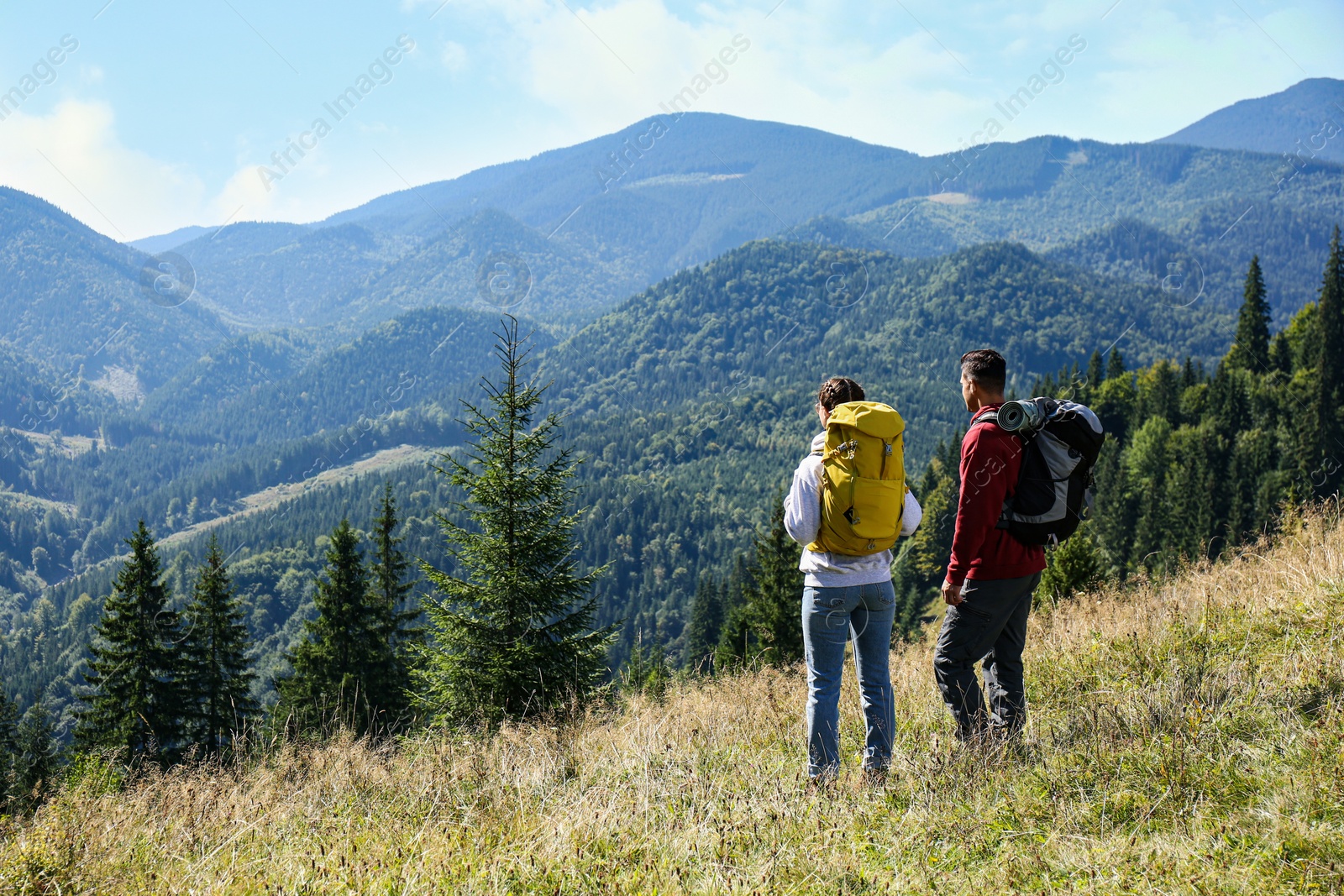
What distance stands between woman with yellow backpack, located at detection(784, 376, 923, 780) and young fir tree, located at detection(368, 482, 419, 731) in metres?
21.8

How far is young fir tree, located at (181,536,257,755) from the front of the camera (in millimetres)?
22578

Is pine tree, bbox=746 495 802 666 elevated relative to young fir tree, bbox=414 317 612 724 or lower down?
lower down

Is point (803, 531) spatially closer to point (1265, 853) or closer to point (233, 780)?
point (1265, 853)

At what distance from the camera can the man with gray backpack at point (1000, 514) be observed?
395cm

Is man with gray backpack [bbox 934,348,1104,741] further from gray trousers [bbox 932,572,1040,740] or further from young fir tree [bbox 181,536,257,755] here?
young fir tree [bbox 181,536,257,755]

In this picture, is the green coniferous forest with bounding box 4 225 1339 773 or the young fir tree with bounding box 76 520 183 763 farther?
the green coniferous forest with bounding box 4 225 1339 773

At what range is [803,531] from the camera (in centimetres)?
390

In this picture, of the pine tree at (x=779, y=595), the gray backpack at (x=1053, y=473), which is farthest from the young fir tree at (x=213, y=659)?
the gray backpack at (x=1053, y=473)

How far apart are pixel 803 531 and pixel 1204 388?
7782cm

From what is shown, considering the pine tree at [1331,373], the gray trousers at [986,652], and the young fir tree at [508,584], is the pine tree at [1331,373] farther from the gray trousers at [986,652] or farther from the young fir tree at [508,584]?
the gray trousers at [986,652]

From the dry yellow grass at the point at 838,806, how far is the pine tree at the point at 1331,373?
51.9m

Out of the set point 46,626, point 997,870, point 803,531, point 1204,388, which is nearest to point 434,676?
Result: point 803,531

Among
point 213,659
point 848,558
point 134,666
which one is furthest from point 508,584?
point 213,659

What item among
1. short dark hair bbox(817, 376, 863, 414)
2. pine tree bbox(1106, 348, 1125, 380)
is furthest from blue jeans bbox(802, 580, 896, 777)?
pine tree bbox(1106, 348, 1125, 380)
